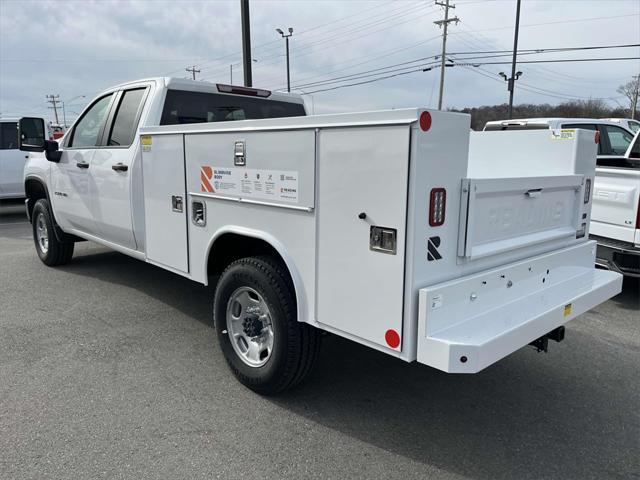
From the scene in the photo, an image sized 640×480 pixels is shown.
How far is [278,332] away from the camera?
3.28m

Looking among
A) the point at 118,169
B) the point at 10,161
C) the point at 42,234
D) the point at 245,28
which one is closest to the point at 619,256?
the point at 118,169

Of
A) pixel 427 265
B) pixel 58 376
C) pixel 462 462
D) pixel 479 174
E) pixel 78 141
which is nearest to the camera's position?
pixel 427 265

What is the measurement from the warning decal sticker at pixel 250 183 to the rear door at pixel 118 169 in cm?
120

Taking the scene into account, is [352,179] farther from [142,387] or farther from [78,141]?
[78,141]

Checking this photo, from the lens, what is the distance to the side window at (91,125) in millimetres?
5395

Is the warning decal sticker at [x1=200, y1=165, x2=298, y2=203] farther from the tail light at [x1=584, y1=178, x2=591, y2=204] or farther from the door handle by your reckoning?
the tail light at [x1=584, y1=178, x2=591, y2=204]

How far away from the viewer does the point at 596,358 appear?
4.38m

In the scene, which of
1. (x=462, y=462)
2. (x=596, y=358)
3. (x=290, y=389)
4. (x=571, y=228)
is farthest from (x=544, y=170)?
(x=290, y=389)

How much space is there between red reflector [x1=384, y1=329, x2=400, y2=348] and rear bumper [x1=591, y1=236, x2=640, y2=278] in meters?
4.03

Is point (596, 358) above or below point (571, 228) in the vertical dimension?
below

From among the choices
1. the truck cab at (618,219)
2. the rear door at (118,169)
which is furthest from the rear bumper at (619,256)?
the rear door at (118,169)

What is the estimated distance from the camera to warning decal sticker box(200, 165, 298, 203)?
124 inches

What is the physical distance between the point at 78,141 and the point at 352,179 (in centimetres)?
430

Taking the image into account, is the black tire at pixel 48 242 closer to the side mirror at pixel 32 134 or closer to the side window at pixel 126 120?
the side mirror at pixel 32 134
